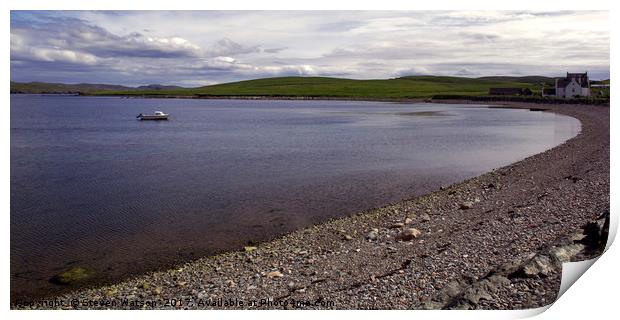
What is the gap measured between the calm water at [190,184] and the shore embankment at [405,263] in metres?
0.98

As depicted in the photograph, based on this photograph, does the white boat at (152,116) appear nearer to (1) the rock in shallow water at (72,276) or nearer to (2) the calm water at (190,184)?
(2) the calm water at (190,184)

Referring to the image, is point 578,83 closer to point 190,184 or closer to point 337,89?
point 190,184

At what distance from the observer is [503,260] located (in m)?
6.70

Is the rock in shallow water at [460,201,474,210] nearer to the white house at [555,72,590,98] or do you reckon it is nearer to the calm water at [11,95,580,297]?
the calm water at [11,95,580,297]

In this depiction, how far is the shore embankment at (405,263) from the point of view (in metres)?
6.00

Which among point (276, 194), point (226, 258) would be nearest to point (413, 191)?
point (276, 194)

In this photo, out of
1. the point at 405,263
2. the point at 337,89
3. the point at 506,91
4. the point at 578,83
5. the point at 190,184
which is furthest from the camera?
the point at 337,89

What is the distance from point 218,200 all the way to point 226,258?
4.10 metres

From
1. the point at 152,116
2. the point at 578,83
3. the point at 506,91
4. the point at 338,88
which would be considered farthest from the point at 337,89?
the point at 578,83

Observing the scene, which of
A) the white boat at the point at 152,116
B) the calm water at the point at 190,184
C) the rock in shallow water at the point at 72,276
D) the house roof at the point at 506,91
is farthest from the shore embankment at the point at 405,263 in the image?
the house roof at the point at 506,91

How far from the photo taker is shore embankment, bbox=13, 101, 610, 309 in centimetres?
600

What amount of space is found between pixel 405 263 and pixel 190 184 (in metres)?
8.19

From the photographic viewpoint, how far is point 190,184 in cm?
1398

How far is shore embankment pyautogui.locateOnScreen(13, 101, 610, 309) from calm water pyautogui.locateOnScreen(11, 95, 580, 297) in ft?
3.20
